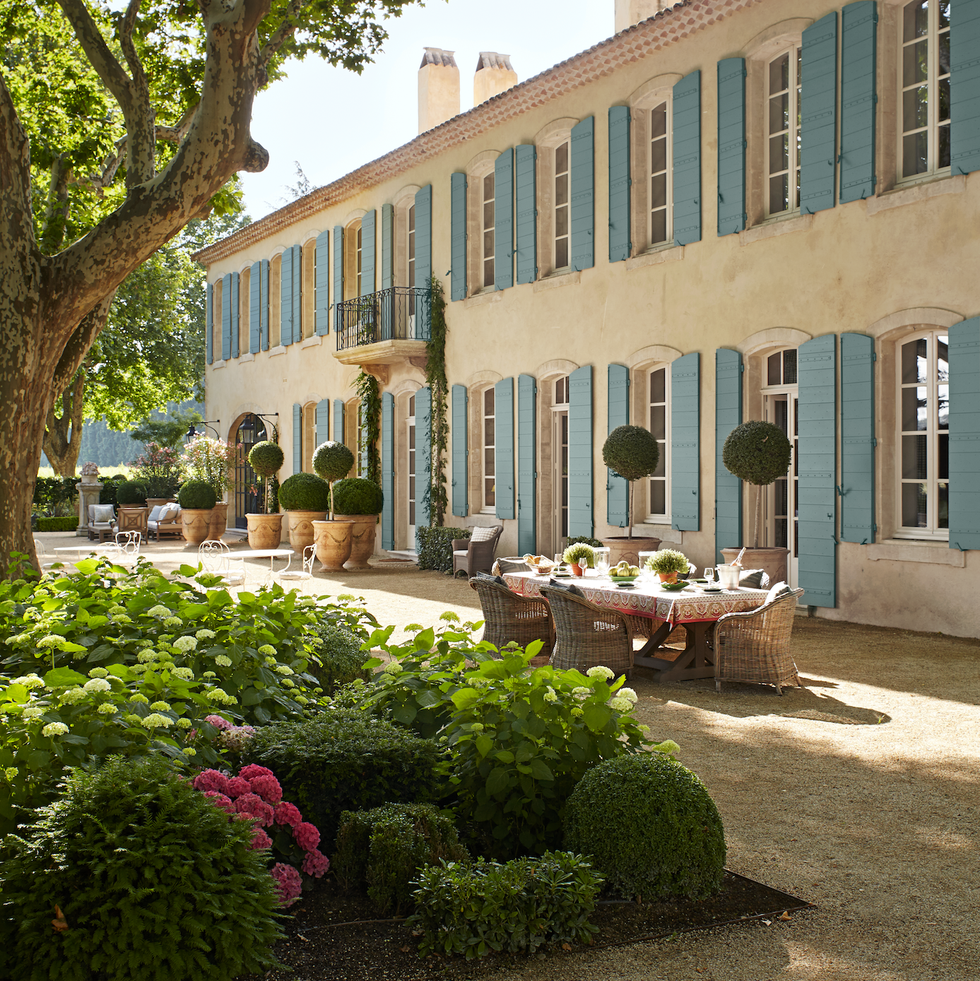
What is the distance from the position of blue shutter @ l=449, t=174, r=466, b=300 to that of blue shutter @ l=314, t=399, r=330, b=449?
4851 mm

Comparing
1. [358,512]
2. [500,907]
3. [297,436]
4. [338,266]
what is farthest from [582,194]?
[500,907]

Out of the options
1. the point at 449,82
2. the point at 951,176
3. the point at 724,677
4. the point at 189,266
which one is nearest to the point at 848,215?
the point at 951,176

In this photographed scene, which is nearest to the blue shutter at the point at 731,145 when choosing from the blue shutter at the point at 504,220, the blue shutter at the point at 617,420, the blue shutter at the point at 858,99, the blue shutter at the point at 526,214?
the blue shutter at the point at 858,99

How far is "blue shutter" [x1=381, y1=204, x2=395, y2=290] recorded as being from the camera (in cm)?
1811

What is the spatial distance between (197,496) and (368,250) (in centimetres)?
616

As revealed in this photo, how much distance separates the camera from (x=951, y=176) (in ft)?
30.4

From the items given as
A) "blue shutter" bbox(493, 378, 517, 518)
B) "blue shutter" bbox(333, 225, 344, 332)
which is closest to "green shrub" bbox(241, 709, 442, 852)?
"blue shutter" bbox(493, 378, 517, 518)

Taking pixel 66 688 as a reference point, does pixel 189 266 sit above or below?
above

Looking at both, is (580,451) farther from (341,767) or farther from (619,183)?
(341,767)

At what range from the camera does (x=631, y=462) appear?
39.2 ft

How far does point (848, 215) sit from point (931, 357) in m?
1.63

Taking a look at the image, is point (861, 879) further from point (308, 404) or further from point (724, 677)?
point (308, 404)

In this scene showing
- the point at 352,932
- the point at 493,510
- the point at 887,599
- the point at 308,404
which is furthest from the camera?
the point at 308,404

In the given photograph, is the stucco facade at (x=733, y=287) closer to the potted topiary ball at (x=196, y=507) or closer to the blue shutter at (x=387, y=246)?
the blue shutter at (x=387, y=246)
